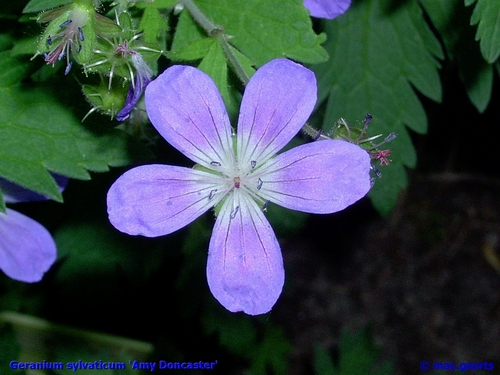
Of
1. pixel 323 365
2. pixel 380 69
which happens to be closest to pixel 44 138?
pixel 380 69

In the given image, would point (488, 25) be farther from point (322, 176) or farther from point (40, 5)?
point (40, 5)

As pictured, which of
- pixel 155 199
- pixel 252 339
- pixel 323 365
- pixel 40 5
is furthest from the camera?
pixel 252 339

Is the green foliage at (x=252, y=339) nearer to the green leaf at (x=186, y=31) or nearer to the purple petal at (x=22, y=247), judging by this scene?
the purple petal at (x=22, y=247)

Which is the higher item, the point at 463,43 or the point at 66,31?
the point at 66,31

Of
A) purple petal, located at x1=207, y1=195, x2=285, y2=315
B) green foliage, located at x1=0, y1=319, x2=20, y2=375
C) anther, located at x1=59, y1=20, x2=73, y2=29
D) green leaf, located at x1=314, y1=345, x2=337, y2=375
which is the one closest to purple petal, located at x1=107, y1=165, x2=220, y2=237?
purple petal, located at x1=207, y1=195, x2=285, y2=315

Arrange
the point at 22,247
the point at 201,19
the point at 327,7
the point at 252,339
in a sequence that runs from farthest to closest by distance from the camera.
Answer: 1. the point at 252,339
2. the point at 22,247
3. the point at 327,7
4. the point at 201,19

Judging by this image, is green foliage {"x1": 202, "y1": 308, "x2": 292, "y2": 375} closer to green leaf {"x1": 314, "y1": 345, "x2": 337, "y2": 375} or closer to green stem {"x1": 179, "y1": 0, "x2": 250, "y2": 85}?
green leaf {"x1": 314, "y1": 345, "x2": 337, "y2": 375}
